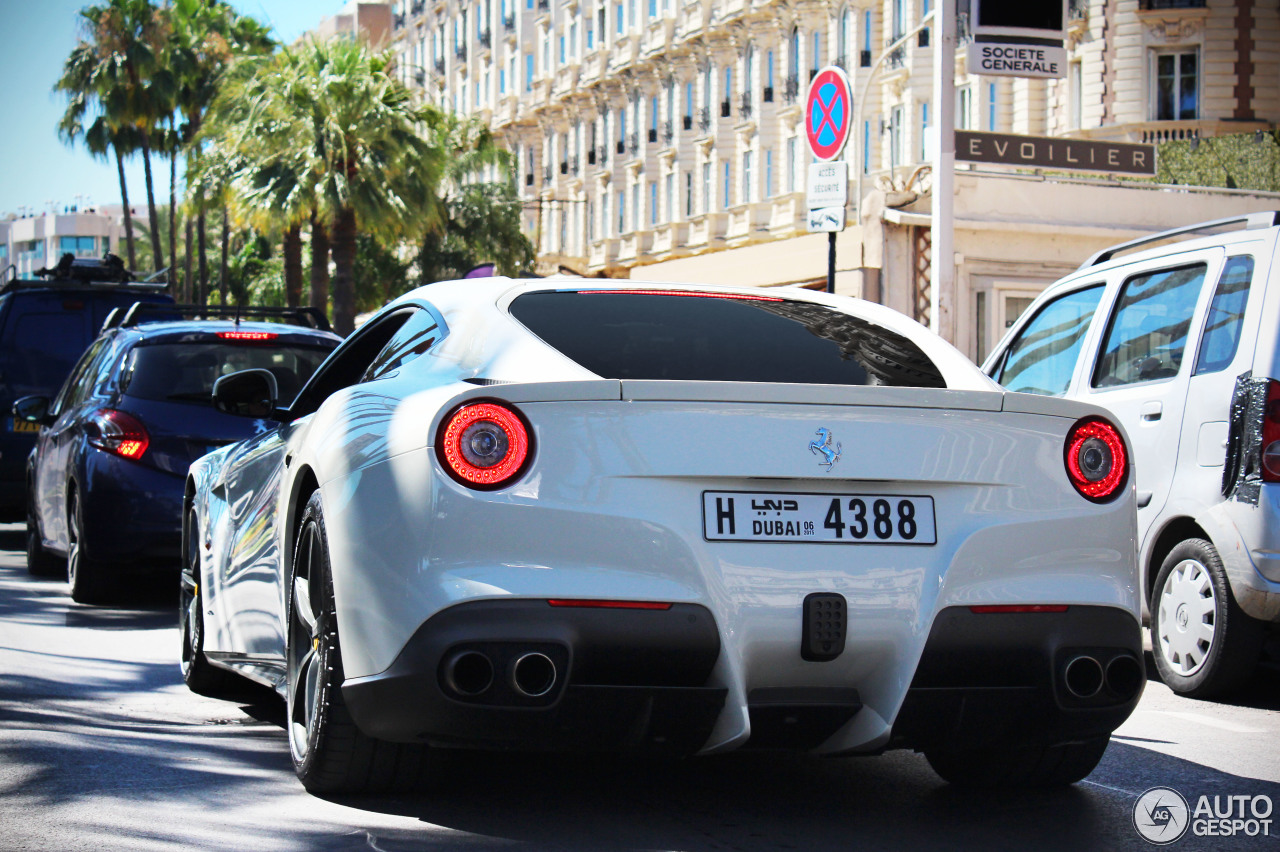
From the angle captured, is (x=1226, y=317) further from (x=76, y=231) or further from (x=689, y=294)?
(x=76, y=231)

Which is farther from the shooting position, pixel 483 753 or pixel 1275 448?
pixel 1275 448

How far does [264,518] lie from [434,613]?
1.68 meters

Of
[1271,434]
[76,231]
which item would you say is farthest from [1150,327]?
[76,231]

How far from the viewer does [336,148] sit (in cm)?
3148

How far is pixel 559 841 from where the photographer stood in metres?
4.07

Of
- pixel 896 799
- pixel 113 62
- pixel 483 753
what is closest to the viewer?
pixel 896 799

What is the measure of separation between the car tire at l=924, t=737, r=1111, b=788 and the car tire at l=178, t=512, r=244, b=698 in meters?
2.83

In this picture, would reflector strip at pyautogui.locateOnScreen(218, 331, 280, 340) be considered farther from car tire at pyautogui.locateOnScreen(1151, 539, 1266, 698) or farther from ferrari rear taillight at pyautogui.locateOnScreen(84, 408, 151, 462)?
car tire at pyautogui.locateOnScreen(1151, 539, 1266, 698)

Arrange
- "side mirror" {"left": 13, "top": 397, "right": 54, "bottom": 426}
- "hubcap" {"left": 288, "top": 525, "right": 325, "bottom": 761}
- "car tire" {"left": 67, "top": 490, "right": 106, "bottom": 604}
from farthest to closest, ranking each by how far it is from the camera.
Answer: "side mirror" {"left": 13, "top": 397, "right": 54, "bottom": 426} → "car tire" {"left": 67, "top": 490, "right": 106, "bottom": 604} → "hubcap" {"left": 288, "top": 525, "right": 325, "bottom": 761}

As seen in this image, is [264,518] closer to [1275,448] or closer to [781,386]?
[781,386]

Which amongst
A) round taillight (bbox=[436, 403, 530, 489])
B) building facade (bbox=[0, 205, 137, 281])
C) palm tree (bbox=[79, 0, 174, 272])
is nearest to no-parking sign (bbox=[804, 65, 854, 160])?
round taillight (bbox=[436, 403, 530, 489])

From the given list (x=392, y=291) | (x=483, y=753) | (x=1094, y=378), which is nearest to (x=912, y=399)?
(x=483, y=753)

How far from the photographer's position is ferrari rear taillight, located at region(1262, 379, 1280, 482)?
20.4ft

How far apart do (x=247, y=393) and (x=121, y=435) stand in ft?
11.9
